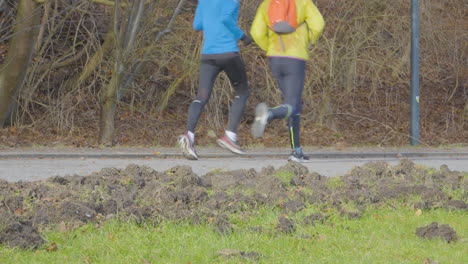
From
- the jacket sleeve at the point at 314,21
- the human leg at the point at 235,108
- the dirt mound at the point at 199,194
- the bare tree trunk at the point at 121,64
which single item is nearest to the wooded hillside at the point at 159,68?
the bare tree trunk at the point at 121,64

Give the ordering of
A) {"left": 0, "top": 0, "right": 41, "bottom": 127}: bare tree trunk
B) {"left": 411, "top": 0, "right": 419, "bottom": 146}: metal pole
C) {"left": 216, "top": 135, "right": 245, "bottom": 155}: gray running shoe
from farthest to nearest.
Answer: {"left": 0, "top": 0, "right": 41, "bottom": 127}: bare tree trunk, {"left": 411, "top": 0, "right": 419, "bottom": 146}: metal pole, {"left": 216, "top": 135, "right": 245, "bottom": 155}: gray running shoe

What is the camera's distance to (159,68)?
59.8 ft

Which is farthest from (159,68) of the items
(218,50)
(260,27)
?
(218,50)

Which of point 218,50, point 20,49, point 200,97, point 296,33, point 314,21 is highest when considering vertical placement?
point 314,21

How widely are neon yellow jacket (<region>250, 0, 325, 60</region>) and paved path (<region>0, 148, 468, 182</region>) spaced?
1491 mm

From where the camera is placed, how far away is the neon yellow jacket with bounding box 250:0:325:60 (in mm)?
8758

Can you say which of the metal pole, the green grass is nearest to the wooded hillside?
the metal pole

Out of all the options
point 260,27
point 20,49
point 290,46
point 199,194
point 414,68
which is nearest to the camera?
point 199,194

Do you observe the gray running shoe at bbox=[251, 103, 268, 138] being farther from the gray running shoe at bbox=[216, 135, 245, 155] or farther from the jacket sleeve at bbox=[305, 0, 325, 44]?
the jacket sleeve at bbox=[305, 0, 325, 44]

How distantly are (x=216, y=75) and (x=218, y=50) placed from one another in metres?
0.46

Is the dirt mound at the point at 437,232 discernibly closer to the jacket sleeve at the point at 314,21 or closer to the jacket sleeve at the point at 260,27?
the jacket sleeve at the point at 314,21

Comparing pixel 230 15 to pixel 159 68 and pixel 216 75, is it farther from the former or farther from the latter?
pixel 159 68

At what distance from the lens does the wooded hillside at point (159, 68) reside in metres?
16.9

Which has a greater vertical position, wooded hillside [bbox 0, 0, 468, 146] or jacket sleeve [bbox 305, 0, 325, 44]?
jacket sleeve [bbox 305, 0, 325, 44]
